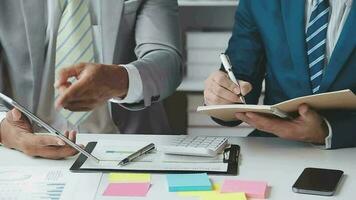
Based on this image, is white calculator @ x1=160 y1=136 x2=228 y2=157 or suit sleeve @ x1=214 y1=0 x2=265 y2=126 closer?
white calculator @ x1=160 y1=136 x2=228 y2=157

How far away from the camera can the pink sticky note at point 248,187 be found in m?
0.91

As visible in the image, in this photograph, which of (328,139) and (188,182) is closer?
(188,182)

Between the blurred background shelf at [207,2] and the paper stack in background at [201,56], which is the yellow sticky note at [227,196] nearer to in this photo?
the paper stack in background at [201,56]

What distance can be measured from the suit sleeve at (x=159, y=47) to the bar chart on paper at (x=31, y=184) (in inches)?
13.8

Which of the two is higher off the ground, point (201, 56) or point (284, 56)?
point (284, 56)

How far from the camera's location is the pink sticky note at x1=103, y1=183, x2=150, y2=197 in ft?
3.04

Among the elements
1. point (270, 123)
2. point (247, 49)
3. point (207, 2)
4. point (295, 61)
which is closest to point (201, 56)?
point (207, 2)

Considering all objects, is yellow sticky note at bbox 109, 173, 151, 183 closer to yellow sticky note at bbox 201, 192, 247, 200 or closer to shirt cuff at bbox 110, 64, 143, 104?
yellow sticky note at bbox 201, 192, 247, 200

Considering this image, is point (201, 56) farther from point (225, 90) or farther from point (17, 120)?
point (17, 120)

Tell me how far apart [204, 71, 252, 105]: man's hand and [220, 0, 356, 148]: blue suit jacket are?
0.11 m

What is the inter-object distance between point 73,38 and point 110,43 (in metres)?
0.10

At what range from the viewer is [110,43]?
1415 mm

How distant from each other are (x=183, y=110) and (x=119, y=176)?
4.51 ft

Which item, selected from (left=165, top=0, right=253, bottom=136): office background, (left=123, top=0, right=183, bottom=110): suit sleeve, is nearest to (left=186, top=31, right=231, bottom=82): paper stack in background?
(left=165, top=0, right=253, bottom=136): office background
